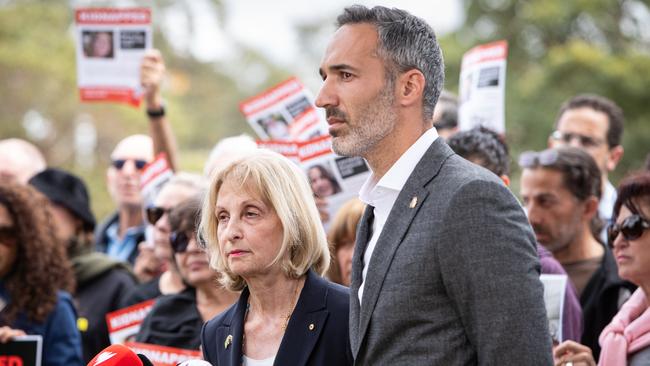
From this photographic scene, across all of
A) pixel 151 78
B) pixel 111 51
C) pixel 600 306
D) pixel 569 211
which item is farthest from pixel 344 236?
pixel 111 51

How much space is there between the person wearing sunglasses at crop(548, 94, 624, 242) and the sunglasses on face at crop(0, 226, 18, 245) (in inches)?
133

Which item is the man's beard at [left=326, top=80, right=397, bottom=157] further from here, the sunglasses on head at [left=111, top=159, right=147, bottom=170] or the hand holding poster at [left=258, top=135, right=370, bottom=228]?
the sunglasses on head at [left=111, top=159, right=147, bottom=170]

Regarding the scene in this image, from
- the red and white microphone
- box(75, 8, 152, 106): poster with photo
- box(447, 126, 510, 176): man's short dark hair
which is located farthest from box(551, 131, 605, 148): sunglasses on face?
the red and white microphone

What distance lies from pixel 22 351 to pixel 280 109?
2.19m

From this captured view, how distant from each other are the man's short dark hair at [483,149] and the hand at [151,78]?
2.44 meters

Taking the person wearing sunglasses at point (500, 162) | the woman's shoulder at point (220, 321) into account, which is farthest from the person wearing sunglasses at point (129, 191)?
the woman's shoulder at point (220, 321)

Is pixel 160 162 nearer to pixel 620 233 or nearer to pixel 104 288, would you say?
pixel 104 288

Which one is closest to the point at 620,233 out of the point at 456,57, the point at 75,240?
the point at 75,240

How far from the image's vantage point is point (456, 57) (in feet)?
56.0

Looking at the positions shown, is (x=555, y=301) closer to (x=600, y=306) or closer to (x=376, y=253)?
(x=600, y=306)

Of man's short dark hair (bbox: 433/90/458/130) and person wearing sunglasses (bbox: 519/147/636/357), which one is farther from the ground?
man's short dark hair (bbox: 433/90/458/130)

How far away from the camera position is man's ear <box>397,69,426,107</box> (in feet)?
10.5

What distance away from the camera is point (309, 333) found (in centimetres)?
366

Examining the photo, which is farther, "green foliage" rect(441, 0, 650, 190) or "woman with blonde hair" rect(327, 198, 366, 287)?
"green foliage" rect(441, 0, 650, 190)
